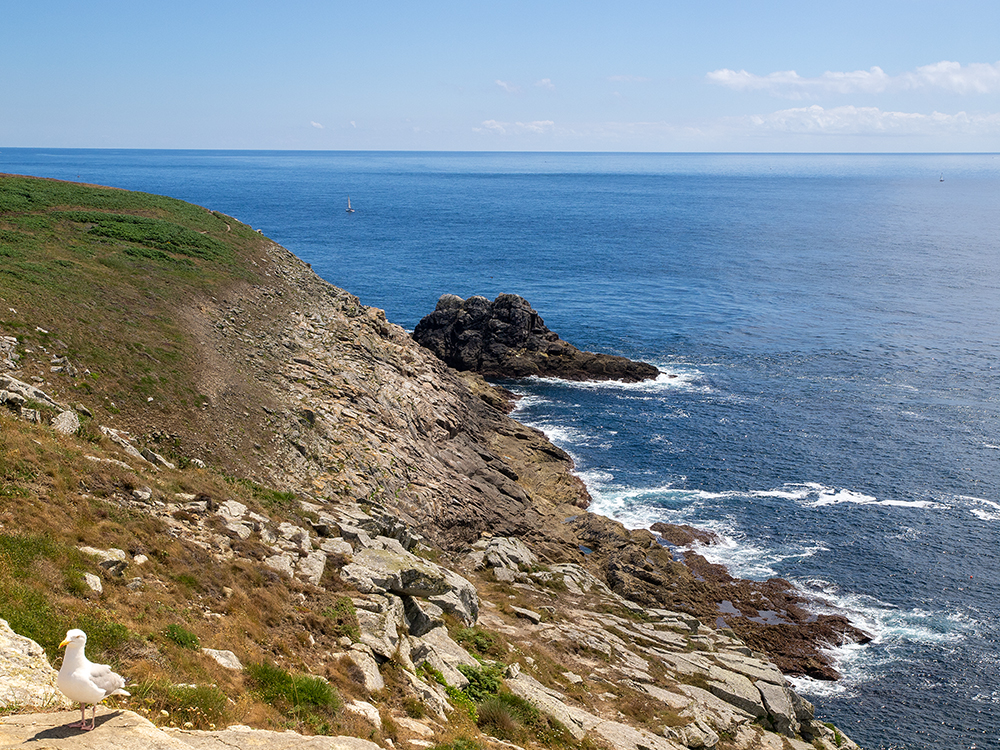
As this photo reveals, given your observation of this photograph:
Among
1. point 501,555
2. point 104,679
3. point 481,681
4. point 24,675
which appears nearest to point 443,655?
point 481,681

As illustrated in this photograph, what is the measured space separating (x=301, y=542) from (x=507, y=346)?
188 ft

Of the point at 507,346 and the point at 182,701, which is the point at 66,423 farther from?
the point at 507,346

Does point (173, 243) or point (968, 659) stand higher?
point (173, 243)

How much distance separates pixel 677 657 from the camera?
31.0 meters

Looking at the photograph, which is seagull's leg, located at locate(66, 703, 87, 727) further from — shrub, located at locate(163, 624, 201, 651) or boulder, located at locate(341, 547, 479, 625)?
boulder, located at locate(341, 547, 479, 625)

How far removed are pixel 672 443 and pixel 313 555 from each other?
44.4 m

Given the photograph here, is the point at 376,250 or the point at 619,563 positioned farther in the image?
the point at 376,250

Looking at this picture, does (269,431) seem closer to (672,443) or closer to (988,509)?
(672,443)

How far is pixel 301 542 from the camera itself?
2369 cm

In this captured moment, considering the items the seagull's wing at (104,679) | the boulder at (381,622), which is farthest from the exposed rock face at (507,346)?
the seagull's wing at (104,679)

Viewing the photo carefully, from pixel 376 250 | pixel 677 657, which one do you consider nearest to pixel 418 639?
pixel 677 657

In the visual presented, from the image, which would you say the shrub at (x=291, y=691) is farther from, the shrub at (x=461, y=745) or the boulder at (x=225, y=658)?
the shrub at (x=461, y=745)

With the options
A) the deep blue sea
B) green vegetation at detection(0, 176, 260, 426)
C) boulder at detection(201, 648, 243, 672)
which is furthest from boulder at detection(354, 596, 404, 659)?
the deep blue sea

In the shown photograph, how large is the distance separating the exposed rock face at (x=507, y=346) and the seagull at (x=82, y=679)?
68115 mm
